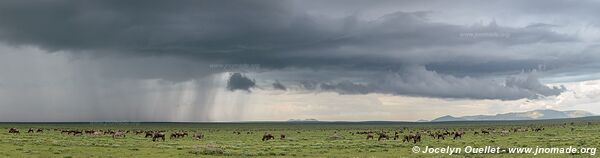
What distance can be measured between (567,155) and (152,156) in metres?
27.8

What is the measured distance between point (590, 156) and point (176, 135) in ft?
194

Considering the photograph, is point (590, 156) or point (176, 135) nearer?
point (590, 156)

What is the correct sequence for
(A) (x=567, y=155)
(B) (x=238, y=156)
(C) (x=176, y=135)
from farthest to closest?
1. (C) (x=176, y=135)
2. (B) (x=238, y=156)
3. (A) (x=567, y=155)

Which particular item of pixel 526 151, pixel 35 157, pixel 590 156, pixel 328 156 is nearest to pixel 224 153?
Result: pixel 328 156

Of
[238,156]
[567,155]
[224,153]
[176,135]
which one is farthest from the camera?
[176,135]

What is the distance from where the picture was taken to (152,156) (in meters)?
37.5

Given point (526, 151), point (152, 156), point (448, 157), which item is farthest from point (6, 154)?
point (526, 151)

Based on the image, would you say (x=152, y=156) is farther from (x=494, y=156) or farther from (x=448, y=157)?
(x=494, y=156)

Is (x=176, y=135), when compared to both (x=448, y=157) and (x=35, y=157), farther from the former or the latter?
(x=448, y=157)

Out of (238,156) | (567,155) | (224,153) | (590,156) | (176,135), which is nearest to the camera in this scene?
(590,156)

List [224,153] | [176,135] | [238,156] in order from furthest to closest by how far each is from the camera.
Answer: [176,135]
[224,153]
[238,156]

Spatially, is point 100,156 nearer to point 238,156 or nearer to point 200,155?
point 200,155

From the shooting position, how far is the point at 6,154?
37281mm

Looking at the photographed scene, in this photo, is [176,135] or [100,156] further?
[176,135]
